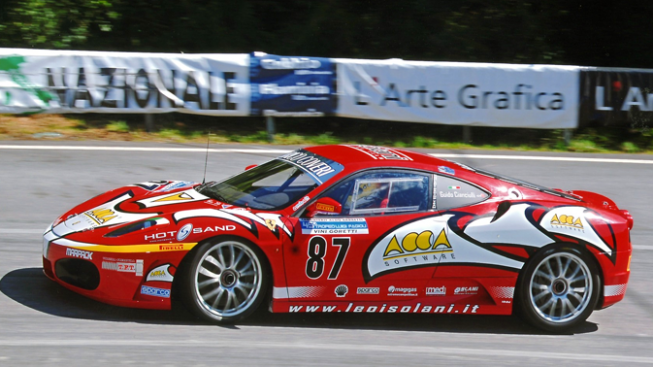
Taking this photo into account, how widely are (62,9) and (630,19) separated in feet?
39.5

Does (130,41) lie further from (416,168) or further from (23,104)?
(416,168)

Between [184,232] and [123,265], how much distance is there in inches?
17.1

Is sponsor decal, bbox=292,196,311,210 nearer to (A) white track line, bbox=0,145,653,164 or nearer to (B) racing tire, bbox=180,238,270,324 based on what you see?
(B) racing tire, bbox=180,238,270,324

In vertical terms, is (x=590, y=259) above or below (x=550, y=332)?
above

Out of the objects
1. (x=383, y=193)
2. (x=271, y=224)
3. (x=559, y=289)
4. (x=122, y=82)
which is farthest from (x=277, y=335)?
(x=122, y=82)

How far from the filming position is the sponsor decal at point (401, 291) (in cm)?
507

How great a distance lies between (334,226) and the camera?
4.96 meters

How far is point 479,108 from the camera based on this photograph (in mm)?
11922

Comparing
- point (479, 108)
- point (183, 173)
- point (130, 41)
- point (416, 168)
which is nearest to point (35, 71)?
point (183, 173)

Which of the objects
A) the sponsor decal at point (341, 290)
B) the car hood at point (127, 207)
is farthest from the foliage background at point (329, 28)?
the sponsor decal at point (341, 290)

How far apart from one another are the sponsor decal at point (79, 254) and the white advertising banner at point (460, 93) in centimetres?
748

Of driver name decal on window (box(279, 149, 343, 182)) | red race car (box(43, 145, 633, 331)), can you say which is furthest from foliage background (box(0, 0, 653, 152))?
red race car (box(43, 145, 633, 331))

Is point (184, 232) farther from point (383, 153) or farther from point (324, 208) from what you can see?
point (383, 153)

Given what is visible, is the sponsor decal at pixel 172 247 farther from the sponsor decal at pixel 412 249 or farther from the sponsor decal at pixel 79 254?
the sponsor decal at pixel 412 249
